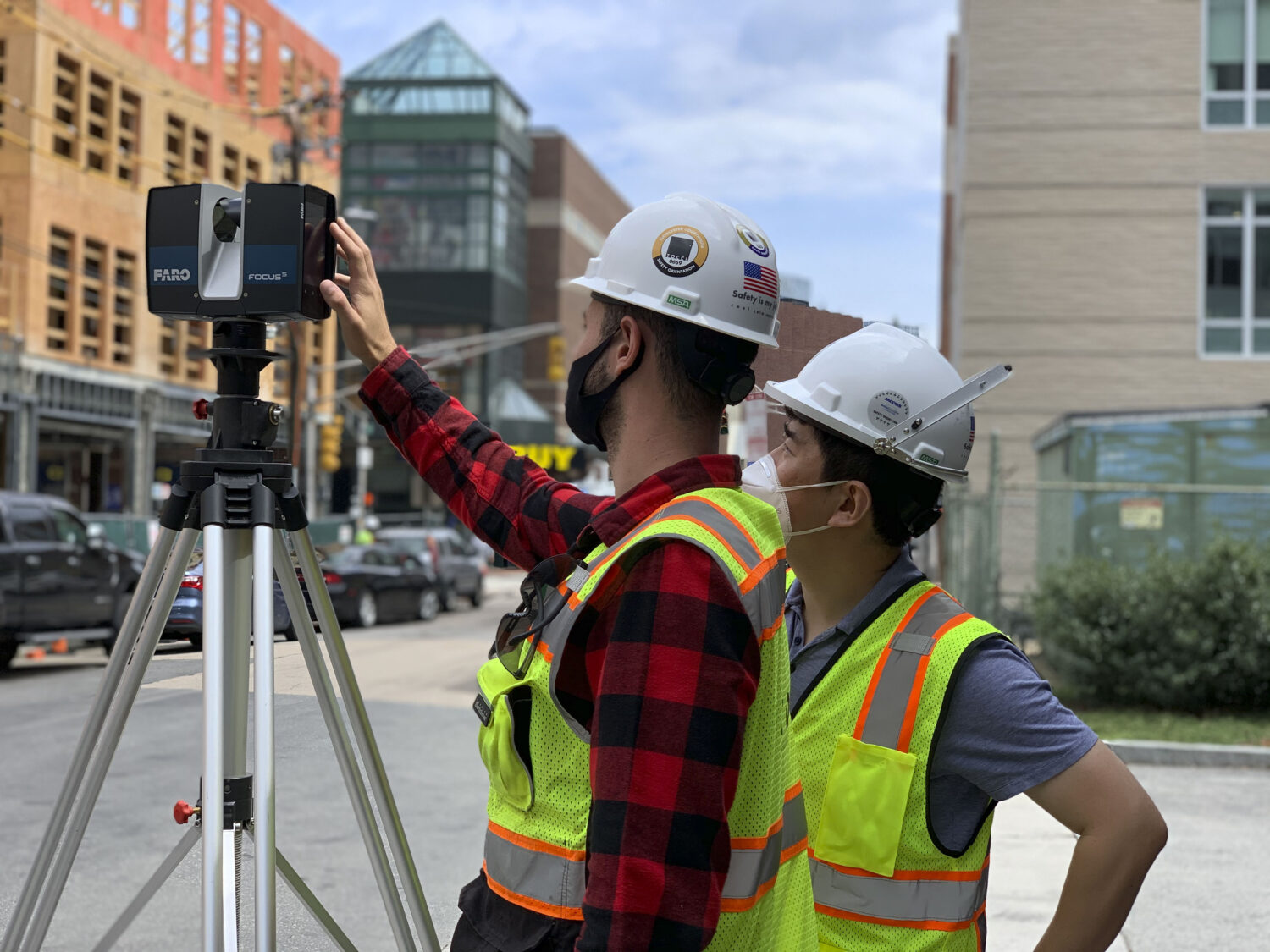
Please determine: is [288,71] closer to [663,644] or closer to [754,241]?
[754,241]

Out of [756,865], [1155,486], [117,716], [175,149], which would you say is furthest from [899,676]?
[175,149]

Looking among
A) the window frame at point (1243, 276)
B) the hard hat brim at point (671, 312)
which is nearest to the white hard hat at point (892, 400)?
the hard hat brim at point (671, 312)

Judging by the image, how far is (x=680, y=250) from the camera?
1.89m

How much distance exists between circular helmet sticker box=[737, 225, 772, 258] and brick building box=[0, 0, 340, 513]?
25.6 metres

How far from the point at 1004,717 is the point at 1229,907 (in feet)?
15.2

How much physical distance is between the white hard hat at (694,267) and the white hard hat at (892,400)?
0.54 metres

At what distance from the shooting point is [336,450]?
114 feet

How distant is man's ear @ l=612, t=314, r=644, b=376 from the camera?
6.08 ft

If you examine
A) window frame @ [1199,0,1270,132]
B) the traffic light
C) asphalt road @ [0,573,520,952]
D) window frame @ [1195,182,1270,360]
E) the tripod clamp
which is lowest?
asphalt road @ [0,573,520,952]

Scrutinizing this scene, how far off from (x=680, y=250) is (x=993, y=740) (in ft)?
3.04

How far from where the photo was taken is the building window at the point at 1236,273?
22.6 metres

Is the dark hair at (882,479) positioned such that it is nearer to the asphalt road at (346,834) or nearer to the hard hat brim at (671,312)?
the hard hat brim at (671,312)

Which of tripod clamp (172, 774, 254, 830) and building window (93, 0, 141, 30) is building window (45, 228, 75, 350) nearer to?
building window (93, 0, 141, 30)

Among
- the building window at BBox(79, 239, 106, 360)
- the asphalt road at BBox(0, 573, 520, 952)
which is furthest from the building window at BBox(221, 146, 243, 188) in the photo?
the asphalt road at BBox(0, 573, 520, 952)
